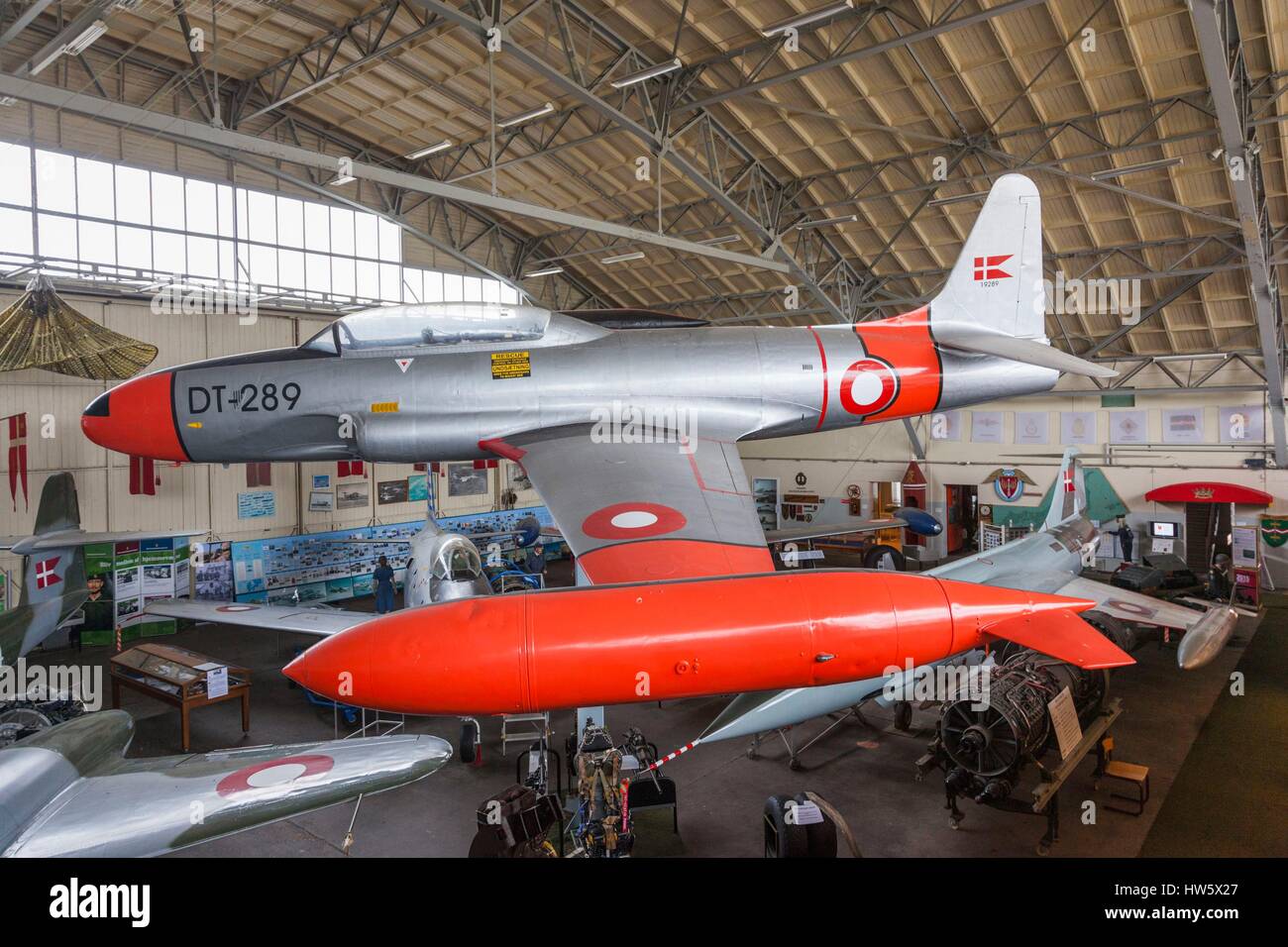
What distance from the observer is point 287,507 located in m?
16.3

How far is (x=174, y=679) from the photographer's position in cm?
858

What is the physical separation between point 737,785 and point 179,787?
585cm

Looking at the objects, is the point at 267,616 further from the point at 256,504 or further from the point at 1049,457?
the point at 1049,457

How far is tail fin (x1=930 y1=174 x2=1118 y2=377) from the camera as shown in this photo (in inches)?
221

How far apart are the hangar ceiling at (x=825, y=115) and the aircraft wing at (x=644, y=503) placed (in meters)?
4.96

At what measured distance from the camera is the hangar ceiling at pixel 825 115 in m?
10.8

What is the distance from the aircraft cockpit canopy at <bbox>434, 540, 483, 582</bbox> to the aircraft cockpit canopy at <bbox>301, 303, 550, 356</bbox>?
14.0 ft

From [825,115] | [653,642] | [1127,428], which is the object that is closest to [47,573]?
[653,642]

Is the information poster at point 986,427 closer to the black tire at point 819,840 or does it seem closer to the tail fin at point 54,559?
the black tire at point 819,840

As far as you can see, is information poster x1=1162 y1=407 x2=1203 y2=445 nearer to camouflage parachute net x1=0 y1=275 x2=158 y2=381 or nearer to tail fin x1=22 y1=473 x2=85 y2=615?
camouflage parachute net x1=0 y1=275 x2=158 y2=381

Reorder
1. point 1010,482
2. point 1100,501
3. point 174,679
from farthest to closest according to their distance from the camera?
point 1010,482, point 1100,501, point 174,679

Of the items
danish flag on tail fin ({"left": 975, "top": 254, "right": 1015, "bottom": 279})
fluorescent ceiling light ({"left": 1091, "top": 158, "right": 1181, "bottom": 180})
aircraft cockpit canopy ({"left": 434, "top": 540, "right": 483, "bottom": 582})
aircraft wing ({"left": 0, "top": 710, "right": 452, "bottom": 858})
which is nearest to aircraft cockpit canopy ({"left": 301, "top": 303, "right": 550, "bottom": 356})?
aircraft wing ({"left": 0, "top": 710, "right": 452, "bottom": 858})

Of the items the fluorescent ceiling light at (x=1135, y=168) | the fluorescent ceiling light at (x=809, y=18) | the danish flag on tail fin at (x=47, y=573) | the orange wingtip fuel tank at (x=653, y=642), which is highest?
the fluorescent ceiling light at (x=809, y=18)

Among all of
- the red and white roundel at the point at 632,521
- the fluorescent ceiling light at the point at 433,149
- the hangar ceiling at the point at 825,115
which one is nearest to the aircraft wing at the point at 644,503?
the red and white roundel at the point at 632,521
